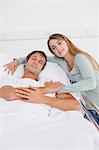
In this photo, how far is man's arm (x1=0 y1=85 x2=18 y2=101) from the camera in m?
1.69

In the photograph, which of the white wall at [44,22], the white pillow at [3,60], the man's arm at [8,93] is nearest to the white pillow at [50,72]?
the white pillow at [3,60]

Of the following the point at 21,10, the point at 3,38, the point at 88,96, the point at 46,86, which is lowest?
the point at 88,96

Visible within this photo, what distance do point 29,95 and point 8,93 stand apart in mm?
126

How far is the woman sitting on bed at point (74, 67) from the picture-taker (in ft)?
6.07

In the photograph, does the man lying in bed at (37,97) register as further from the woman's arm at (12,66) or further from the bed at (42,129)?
the woman's arm at (12,66)

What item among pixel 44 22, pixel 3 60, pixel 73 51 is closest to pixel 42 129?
pixel 73 51

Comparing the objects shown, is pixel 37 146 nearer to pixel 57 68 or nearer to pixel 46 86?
pixel 46 86

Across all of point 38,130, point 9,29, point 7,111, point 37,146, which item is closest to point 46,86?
point 7,111

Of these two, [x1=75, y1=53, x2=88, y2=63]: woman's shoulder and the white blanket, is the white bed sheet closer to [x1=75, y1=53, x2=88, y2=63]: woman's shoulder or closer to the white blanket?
the white blanket

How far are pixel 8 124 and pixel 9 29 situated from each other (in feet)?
4.05

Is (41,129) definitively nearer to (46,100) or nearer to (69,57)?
(46,100)

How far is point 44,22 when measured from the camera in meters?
2.52

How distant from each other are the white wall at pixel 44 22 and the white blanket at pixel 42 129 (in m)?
0.96

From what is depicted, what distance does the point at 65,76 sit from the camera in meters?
2.08
